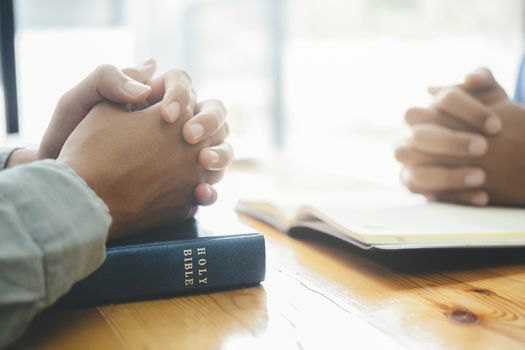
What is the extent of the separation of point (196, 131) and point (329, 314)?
0.22m

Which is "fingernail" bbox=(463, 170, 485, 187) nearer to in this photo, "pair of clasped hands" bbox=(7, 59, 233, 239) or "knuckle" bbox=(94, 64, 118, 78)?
"pair of clasped hands" bbox=(7, 59, 233, 239)

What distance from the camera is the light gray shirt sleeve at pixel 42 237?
33 centimetres

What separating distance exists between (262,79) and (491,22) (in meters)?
1.83

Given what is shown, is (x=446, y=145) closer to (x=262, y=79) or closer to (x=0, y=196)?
(x=0, y=196)

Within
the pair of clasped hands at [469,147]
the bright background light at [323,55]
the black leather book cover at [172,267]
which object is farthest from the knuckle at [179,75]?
the bright background light at [323,55]

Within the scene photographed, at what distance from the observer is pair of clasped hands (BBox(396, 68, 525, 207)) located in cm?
79

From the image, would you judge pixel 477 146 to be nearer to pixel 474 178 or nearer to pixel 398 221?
pixel 474 178

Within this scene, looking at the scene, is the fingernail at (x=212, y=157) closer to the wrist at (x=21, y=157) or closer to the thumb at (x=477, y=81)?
the wrist at (x=21, y=157)

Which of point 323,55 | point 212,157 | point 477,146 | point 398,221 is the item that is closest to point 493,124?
point 477,146

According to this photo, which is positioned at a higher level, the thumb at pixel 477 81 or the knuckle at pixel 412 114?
the thumb at pixel 477 81

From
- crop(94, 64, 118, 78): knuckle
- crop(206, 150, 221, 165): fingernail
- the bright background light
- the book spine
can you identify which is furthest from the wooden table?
the bright background light

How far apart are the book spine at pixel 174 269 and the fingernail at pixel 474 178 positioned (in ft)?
1.38

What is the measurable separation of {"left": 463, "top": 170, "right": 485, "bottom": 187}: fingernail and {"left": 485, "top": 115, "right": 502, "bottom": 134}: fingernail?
0.21ft

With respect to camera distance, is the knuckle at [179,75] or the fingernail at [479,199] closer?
the knuckle at [179,75]
